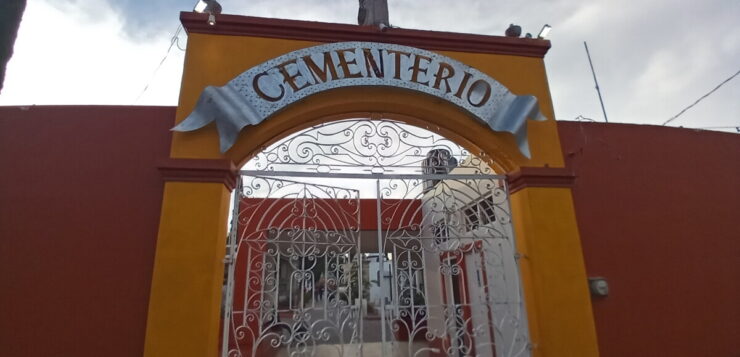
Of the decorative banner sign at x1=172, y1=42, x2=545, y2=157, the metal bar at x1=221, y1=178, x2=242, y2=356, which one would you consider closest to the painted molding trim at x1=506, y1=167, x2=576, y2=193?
the decorative banner sign at x1=172, y1=42, x2=545, y2=157

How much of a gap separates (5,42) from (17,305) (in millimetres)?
1770

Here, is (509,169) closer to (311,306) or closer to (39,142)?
(311,306)

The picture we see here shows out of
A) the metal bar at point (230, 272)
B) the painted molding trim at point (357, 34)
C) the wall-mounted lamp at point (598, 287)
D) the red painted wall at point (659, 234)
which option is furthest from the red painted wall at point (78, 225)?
the red painted wall at point (659, 234)

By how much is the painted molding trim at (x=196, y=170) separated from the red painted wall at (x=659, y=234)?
303 centimetres

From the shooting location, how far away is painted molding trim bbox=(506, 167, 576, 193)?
3492 millimetres

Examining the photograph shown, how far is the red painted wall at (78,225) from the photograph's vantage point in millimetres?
2814

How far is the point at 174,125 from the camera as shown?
10.8ft

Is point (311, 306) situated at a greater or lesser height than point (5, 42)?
lesser

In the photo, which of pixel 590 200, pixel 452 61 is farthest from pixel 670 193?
pixel 452 61

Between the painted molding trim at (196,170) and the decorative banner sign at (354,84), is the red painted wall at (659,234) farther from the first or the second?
the painted molding trim at (196,170)

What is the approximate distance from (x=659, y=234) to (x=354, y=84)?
3078 millimetres

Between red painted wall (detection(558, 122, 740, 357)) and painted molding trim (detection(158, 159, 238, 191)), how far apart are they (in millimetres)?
3033

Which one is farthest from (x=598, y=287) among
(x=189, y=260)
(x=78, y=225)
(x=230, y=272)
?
(x=78, y=225)

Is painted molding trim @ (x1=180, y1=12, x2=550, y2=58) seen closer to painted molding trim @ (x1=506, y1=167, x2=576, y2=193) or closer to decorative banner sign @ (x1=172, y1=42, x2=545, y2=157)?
decorative banner sign @ (x1=172, y1=42, x2=545, y2=157)
